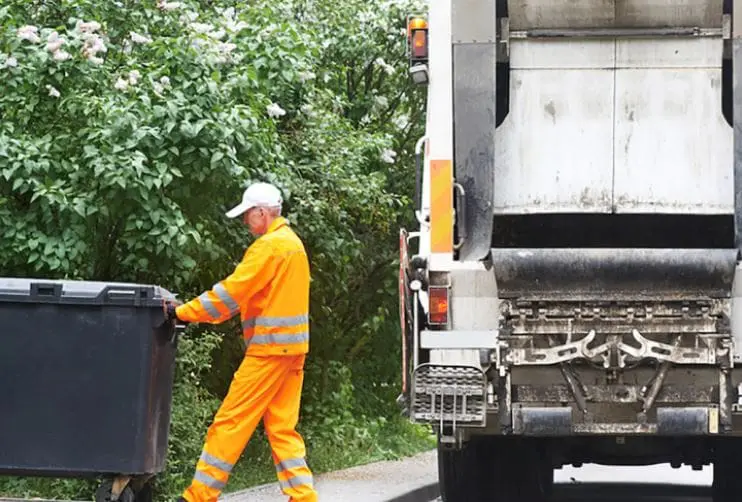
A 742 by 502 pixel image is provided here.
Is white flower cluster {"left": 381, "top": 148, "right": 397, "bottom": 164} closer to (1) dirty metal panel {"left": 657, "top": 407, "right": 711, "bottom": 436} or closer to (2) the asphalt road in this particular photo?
(2) the asphalt road

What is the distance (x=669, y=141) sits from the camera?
784 centimetres

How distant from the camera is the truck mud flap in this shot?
7.45 metres

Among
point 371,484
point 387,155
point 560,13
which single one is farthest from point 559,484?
point 560,13

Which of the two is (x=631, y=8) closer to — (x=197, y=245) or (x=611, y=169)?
(x=611, y=169)

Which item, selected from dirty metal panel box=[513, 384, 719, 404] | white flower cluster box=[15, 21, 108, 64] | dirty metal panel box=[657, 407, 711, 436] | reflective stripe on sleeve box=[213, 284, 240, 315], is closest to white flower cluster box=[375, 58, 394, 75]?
white flower cluster box=[15, 21, 108, 64]

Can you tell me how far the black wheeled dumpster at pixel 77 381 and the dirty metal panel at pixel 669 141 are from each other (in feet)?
7.28

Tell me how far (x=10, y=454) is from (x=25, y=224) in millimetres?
1748

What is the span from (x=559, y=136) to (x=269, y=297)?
152cm

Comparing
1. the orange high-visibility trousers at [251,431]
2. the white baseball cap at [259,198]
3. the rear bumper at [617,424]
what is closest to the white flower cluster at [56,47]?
the white baseball cap at [259,198]

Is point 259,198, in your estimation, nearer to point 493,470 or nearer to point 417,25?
point 417,25

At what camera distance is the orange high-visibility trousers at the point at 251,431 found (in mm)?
7387

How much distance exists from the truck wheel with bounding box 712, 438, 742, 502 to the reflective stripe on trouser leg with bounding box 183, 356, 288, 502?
2.61m

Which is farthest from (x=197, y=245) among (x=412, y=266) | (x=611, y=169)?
(x=611, y=169)

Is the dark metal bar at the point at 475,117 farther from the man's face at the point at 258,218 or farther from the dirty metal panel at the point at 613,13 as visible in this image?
the man's face at the point at 258,218
